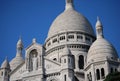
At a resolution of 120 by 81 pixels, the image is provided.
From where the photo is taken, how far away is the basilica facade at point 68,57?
52656 mm

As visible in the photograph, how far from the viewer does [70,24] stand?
66812 millimetres

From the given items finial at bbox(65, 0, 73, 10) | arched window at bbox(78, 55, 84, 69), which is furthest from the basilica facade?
finial at bbox(65, 0, 73, 10)

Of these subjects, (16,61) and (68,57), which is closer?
(68,57)

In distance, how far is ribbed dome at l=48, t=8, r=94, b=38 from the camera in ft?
218

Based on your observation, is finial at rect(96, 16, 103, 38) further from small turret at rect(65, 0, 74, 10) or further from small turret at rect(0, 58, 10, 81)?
small turret at rect(0, 58, 10, 81)

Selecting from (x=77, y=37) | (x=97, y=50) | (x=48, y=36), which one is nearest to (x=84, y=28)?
(x=77, y=37)

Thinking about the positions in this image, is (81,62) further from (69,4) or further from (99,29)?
(69,4)

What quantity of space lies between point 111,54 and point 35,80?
1188 cm

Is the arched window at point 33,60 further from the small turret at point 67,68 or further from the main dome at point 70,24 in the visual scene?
the main dome at point 70,24

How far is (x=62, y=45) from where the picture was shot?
6391 centimetres

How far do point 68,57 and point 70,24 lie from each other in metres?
15.6

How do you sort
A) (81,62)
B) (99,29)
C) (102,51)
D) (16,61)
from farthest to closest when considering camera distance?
(16,61), (81,62), (99,29), (102,51)

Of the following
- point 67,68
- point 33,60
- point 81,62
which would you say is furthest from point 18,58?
point 67,68

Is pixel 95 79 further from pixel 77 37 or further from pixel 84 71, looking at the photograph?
pixel 77 37
